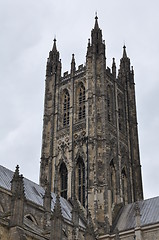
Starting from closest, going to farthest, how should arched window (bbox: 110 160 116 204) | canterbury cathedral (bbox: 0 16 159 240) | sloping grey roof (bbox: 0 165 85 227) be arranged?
sloping grey roof (bbox: 0 165 85 227) → canterbury cathedral (bbox: 0 16 159 240) → arched window (bbox: 110 160 116 204)

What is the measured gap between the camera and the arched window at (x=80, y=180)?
3850 centimetres

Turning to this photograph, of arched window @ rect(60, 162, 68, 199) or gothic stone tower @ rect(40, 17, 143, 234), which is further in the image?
arched window @ rect(60, 162, 68, 199)

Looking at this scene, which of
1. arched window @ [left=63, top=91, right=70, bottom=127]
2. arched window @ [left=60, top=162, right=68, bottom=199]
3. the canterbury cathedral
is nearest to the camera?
the canterbury cathedral

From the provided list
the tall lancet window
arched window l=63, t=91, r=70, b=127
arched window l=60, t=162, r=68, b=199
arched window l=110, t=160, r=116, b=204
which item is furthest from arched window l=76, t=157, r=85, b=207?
arched window l=63, t=91, r=70, b=127

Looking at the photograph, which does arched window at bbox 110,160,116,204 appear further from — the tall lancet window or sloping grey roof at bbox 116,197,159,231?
the tall lancet window

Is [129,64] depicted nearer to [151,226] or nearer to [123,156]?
[123,156]

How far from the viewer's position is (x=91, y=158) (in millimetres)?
39031

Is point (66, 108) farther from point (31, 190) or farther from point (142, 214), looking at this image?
point (142, 214)

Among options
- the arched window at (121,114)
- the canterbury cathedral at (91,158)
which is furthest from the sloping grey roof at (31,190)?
the arched window at (121,114)

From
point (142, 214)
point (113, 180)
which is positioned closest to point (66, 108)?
point (113, 180)

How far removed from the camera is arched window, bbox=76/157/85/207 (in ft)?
126

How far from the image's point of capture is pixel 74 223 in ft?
111

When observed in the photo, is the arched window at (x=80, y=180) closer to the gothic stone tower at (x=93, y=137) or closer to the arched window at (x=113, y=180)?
the gothic stone tower at (x=93, y=137)

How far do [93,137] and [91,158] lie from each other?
197 cm
